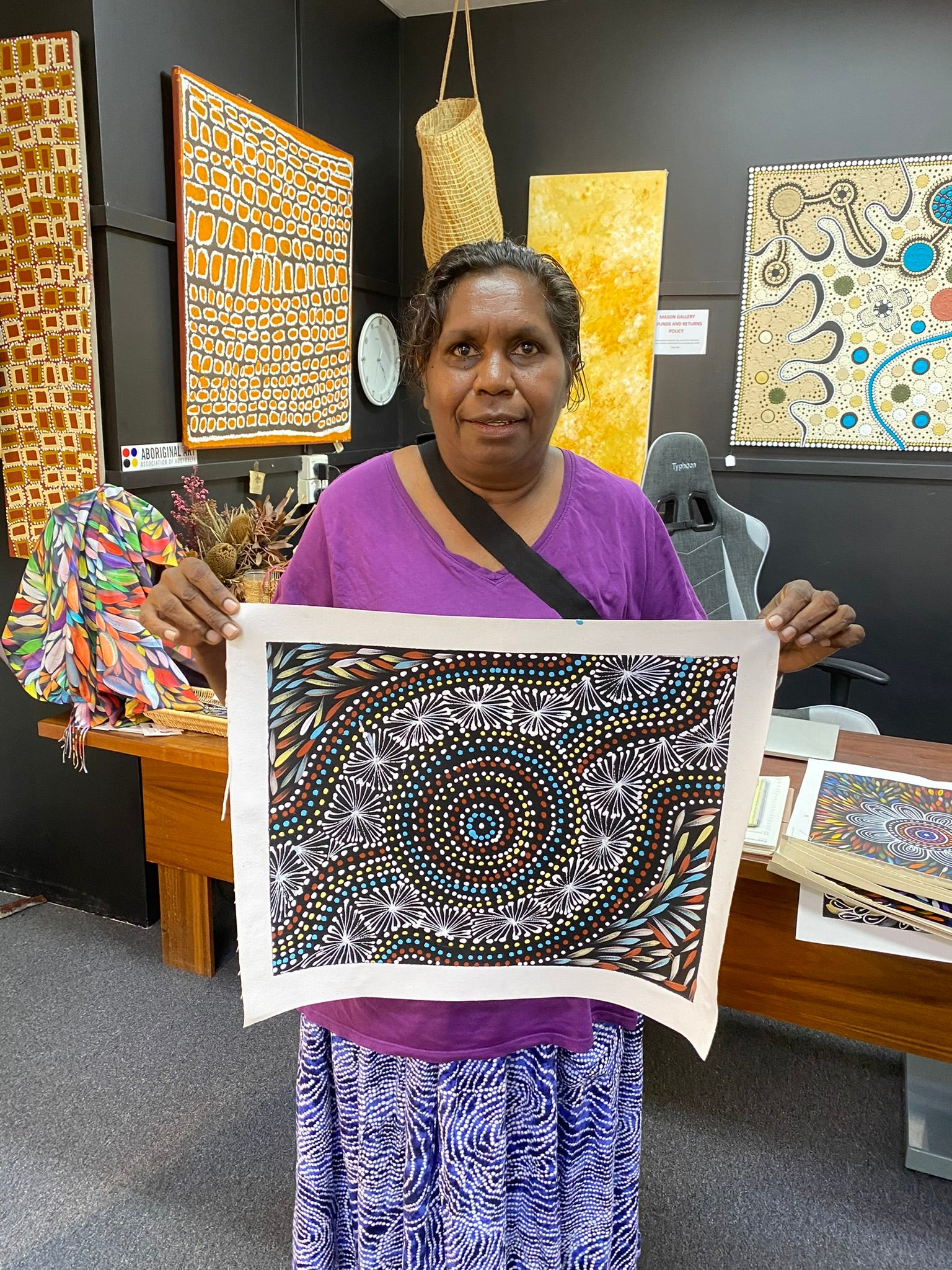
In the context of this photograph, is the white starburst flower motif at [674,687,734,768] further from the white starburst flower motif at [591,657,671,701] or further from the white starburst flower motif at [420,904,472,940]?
the white starburst flower motif at [420,904,472,940]

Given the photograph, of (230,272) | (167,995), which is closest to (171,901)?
(167,995)

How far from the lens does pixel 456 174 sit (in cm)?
289

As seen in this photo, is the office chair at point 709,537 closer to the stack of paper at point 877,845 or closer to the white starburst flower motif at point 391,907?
the stack of paper at point 877,845

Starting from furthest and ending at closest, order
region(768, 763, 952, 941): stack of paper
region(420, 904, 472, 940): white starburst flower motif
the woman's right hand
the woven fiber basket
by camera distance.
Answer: the woven fiber basket, region(768, 763, 952, 941): stack of paper, region(420, 904, 472, 940): white starburst flower motif, the woman's right hand

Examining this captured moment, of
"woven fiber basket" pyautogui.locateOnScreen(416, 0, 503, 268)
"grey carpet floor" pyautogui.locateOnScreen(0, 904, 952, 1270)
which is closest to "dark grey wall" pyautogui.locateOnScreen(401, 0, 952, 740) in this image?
"woven fiber basket" pyautogui.locateOnScreen(416, 0, 503, 268)

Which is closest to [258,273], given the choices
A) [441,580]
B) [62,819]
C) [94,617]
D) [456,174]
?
[456,174]

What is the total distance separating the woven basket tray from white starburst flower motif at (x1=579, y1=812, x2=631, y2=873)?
1.26 metres

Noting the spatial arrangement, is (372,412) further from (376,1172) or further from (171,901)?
(376,1172)

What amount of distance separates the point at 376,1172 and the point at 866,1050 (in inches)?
58.1

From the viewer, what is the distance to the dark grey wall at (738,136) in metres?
2.97

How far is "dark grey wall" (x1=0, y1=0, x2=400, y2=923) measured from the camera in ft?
6.82

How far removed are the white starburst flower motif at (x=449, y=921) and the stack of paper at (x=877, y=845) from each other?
51cm

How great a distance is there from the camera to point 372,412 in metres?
3.54

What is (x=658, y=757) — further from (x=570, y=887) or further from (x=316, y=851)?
(x=316, y=851)
